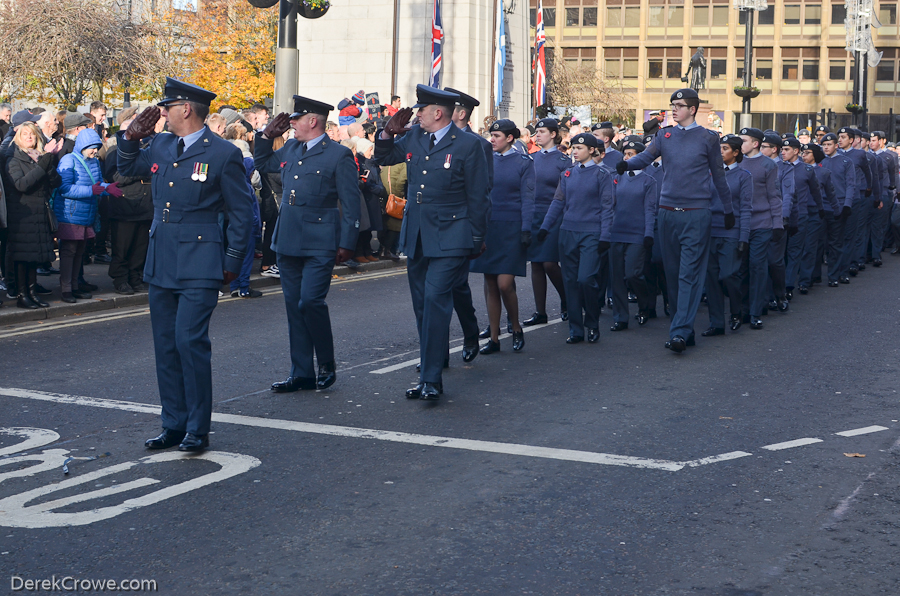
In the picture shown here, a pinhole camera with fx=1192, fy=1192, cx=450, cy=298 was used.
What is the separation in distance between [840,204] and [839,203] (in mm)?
72

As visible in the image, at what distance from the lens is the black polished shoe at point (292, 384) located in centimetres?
805

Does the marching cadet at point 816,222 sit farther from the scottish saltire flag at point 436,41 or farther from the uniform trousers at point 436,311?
the scottish saltire flag at point 436,41

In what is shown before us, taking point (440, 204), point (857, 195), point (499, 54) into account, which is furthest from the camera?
point (499, 54)

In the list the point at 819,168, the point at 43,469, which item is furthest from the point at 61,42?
the point at 43,469

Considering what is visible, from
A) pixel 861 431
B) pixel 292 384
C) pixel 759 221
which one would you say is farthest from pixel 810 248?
pixel 292 384

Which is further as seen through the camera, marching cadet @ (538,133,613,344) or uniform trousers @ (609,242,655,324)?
uniform trousers @ (609,242,655,324)

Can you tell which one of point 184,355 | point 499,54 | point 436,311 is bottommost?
point 184,355

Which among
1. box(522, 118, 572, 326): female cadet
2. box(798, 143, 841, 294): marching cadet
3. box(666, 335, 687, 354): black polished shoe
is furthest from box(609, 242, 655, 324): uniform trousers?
box(798, 143, 841, 294): marching cadet

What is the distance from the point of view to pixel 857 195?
17625 mm

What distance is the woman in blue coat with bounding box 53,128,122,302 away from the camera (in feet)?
39.8

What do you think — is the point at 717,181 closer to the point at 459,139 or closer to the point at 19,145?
the point at 459,139

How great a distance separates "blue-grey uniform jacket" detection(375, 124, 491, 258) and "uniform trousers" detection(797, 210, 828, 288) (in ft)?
27.2

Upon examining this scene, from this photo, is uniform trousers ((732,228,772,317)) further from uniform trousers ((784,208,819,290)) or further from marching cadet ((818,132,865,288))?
marching cadet ((818,132,865,288))

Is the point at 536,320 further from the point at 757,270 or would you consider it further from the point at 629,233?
the point at 757,270
